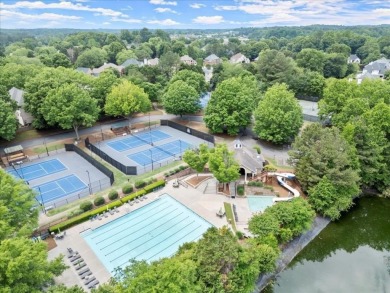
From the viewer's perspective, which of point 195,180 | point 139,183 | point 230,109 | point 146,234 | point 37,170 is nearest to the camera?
point 146,234

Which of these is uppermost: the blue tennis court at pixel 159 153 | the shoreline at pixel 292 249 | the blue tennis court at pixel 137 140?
the blue tennis court at pixel 137 140

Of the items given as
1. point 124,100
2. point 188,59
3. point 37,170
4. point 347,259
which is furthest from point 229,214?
point 188,59

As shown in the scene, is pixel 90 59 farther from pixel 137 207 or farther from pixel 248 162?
pixel 248 162

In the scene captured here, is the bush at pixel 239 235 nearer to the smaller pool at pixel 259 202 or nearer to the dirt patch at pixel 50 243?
the smaller pool at pixel 259 202

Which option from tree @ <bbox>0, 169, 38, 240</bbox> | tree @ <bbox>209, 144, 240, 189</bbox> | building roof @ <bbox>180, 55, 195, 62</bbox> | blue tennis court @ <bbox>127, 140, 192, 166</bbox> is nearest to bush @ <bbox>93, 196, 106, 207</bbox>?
tree @ <bbox>0, 169, 38, 240</bbox>

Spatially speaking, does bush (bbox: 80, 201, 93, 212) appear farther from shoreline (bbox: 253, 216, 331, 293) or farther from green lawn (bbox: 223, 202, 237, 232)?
shoreline (bbox: 253, 216, 331, 293)

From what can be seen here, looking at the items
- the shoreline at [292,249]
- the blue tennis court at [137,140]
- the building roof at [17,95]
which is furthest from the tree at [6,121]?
the shoreline at [292,249]
